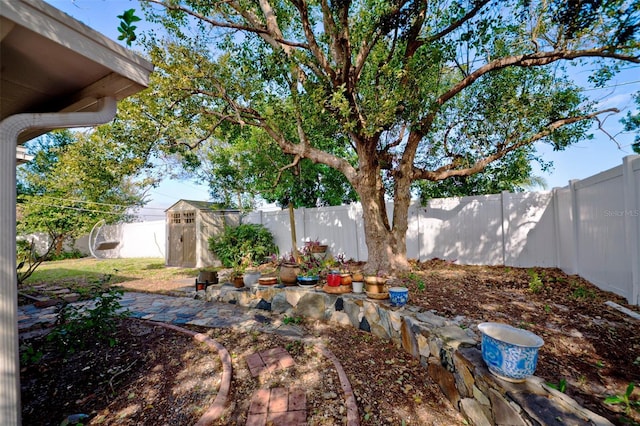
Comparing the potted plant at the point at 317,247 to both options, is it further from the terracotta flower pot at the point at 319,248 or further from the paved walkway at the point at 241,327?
the paved walkway at the point at 241,327

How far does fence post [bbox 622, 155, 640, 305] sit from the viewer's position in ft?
9.02

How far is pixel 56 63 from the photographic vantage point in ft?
5.62

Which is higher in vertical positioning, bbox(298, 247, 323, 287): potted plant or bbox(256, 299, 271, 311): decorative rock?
bbox(298, 247, 323, 287): potted plant

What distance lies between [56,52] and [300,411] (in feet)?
9.17

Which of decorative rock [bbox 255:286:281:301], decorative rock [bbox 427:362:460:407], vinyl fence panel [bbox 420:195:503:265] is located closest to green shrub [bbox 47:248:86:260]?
decorative rock [bbox 255:286:281:301]

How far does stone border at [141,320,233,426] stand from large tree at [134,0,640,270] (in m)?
2.75

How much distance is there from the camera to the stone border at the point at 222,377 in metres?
1.79

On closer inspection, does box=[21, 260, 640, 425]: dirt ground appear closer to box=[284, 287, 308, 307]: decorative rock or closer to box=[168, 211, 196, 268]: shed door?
box=[284, 287, 308, 307]: decorative rock

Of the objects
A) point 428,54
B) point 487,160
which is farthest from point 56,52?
point 487,160

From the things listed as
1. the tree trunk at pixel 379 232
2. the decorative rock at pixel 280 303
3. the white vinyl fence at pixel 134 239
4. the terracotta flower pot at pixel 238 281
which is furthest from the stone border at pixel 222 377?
the white vinyl fence at pixel 134 239

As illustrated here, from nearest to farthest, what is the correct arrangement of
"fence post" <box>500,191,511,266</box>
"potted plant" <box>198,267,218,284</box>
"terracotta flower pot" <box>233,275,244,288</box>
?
"terracotta flower pot" <box>233,275,244,288</box>
"potted plant" <box>198,267,218,284</box>
"fence post" <box>500,191,511,266</box>

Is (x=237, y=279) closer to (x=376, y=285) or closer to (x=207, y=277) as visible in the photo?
(x=207, y=277)

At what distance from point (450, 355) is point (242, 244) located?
6.74 meters

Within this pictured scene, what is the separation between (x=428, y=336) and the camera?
7.73 feet
